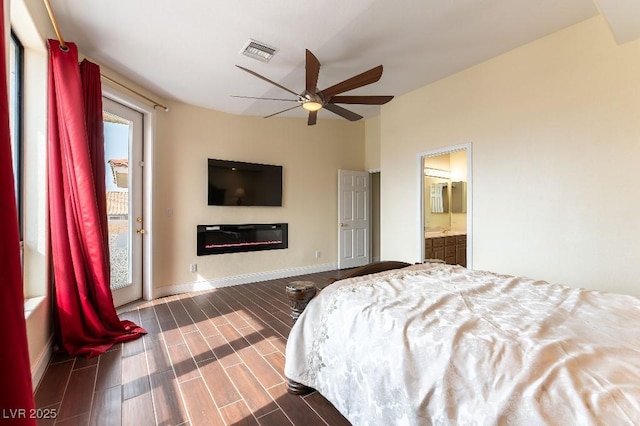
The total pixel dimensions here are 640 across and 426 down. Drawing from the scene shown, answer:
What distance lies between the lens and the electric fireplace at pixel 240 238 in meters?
4.25

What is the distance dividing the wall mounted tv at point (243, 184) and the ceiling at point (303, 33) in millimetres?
1259

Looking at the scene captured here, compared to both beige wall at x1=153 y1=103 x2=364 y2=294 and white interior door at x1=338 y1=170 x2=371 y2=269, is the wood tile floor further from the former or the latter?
white interior door at x1=338 y1=170 x2=371 y2=269

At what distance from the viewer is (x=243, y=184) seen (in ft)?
14.9

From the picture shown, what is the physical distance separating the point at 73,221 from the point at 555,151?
4429 millimetres

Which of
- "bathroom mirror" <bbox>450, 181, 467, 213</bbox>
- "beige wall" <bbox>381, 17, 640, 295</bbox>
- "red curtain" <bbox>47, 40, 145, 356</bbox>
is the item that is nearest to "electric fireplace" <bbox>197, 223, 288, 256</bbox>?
"red curtain" <bbox>47, 40, 145, 356</bbox>

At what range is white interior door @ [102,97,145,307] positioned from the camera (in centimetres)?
323

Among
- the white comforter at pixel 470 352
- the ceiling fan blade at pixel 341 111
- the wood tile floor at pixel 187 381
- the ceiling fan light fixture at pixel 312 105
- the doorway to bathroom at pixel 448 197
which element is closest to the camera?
the white comforter at pixel 470 352

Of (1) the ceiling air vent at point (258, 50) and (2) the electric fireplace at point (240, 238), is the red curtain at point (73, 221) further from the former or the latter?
(2) the electric fireplace at point (240, 238)

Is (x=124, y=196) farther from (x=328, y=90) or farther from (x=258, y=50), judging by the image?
(x=328, y=90)

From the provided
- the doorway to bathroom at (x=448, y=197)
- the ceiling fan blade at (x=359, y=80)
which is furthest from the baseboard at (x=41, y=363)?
the doorway to bathroom at (x=448, y=197)

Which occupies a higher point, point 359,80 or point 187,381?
point 359,80

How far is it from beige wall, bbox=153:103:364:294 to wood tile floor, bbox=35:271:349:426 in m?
1.30

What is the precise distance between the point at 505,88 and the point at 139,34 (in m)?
3.72

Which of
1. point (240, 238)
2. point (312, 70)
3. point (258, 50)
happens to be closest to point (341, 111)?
point (312, 70)
